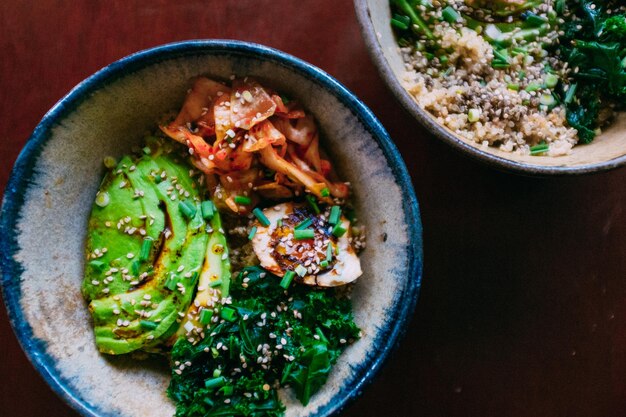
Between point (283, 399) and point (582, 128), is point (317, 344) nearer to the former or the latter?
point (283, 399)

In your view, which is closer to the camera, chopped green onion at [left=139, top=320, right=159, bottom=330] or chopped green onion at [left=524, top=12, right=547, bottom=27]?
chopped green onion at [left=139, top=320, right=159, bottom=330]

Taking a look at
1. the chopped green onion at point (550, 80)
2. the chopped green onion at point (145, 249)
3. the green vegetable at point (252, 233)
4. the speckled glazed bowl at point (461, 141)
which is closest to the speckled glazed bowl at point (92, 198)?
the speckled glazed bowl at point (461, 141)

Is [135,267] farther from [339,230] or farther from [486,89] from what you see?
[486,89]

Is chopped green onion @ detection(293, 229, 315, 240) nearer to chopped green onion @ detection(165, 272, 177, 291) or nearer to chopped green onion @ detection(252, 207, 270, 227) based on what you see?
chopped green onion @ detection(252, 207, 270, 227)

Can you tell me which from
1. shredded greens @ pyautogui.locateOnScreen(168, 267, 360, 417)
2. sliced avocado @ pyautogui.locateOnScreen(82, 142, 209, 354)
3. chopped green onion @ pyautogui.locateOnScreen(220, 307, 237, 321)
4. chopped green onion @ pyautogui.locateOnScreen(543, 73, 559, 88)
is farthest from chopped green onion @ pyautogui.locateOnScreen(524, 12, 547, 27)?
chopped green onion @ pyautogui.locateOnScreen(220, 307, 237, 321)

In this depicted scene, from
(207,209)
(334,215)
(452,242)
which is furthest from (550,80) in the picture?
(207,209)

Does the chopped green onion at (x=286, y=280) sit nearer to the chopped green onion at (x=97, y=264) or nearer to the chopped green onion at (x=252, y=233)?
the chopped green onion at (x=252, y=233)

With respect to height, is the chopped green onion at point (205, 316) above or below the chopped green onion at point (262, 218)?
below
